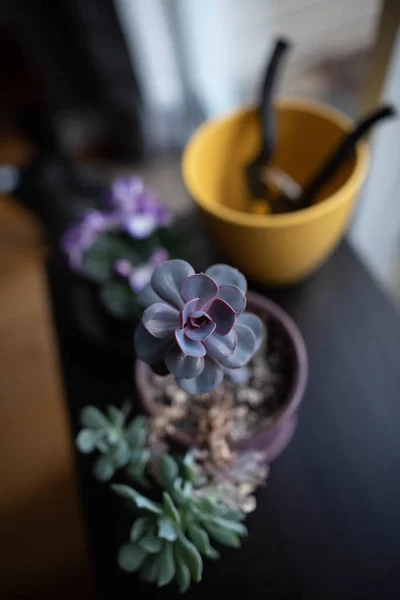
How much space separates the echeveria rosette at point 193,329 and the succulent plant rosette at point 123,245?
202 millimetres

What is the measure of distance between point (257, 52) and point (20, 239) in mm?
733

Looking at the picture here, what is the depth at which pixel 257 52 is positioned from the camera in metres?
A: 1.02

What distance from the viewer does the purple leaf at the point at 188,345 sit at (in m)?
0.27

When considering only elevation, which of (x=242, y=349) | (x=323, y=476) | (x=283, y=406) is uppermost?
(x=242, y=349)

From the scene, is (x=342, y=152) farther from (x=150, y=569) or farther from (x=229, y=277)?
(x=150, y=569)

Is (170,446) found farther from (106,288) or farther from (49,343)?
(49,343)

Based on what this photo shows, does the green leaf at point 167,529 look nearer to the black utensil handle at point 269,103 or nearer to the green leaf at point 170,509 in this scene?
the green leaf at point 170,509

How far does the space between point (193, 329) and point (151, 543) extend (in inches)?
6.1

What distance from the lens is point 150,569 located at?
328 millimetres

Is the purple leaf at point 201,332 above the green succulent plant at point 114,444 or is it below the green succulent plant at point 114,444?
above

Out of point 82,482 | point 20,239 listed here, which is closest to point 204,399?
point 82,482

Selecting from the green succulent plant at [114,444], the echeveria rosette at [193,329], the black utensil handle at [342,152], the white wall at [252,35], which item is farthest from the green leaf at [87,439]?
the white wall at [252,35]

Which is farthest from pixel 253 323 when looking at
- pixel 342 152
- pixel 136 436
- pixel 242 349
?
pixel 342 152

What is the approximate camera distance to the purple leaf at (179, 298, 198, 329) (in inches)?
10.7
